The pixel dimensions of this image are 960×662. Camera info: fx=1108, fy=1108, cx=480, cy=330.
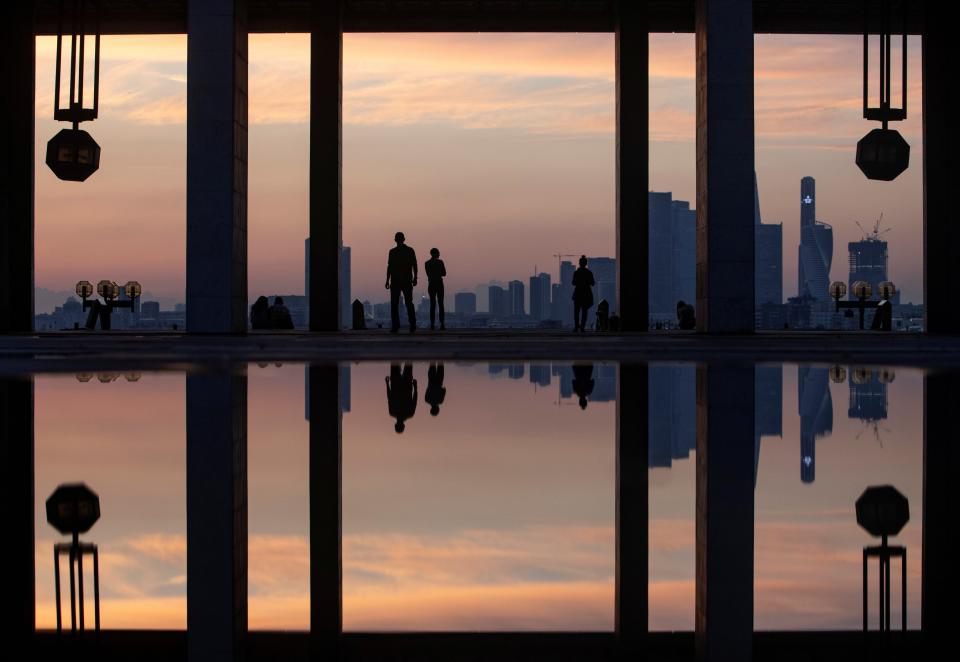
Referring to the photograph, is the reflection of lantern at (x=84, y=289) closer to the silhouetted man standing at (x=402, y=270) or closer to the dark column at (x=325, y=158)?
the dark column at (x=325, y=158)

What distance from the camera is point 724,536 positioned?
406cm

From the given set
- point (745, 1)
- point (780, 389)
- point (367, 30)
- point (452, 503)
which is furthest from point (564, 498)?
point (367, 30)

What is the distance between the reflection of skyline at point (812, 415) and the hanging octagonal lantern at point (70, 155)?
1668 cm

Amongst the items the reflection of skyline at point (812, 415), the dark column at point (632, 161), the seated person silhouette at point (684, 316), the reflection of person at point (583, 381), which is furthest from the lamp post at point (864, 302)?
the reflection of skyline at point (812, 415)

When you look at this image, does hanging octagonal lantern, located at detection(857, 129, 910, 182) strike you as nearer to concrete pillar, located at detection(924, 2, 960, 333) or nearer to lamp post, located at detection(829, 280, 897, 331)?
concrete pillar, located at detection(924, 2, 960, 333)

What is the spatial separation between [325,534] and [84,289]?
34200 millimetres

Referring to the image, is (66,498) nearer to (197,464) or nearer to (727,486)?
(197,464)

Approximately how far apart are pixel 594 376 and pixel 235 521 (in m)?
9.96

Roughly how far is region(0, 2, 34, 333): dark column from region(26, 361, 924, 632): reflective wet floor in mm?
21510

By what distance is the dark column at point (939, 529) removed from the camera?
3.00 metres

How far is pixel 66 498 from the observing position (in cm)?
497

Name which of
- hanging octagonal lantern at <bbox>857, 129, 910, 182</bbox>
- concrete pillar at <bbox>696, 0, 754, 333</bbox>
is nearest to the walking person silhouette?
concrete pillar at <bbox>696, 0, 754, 333</bbox>

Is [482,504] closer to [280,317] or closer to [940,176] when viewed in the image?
[940,176]

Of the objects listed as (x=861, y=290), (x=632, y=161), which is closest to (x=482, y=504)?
(x=632, y=161)
